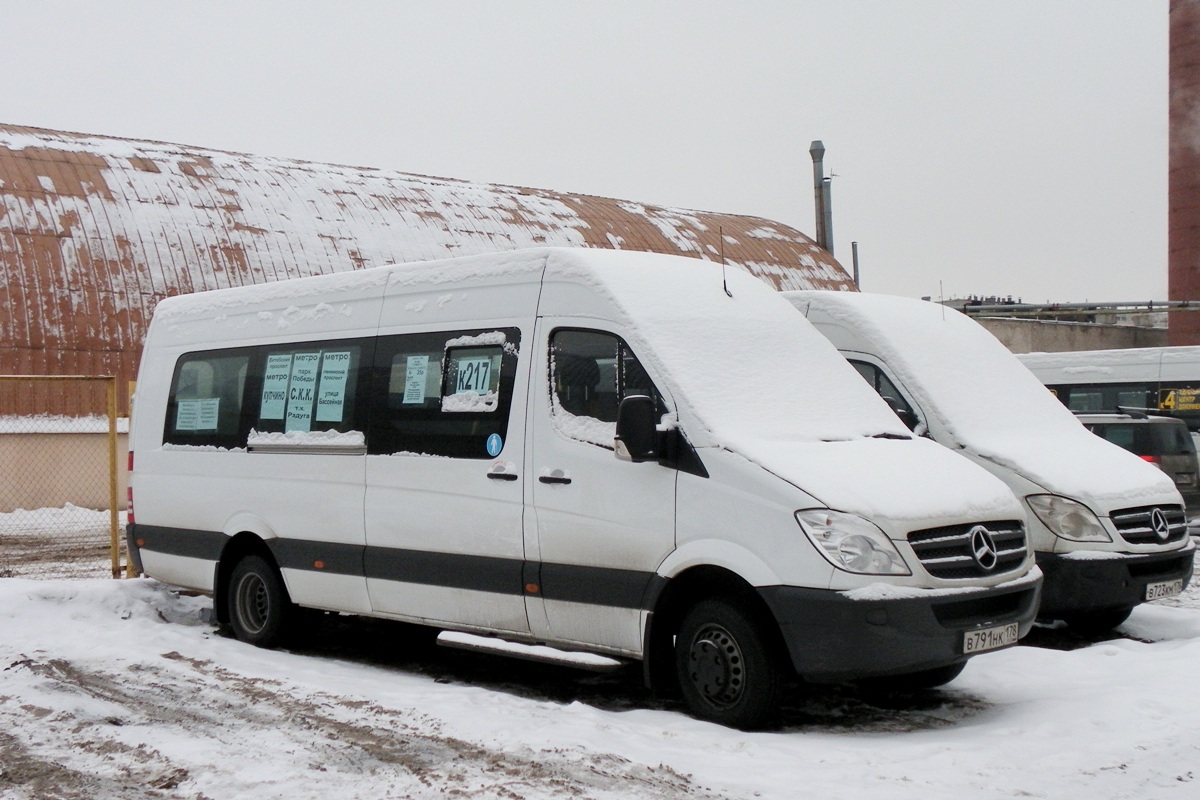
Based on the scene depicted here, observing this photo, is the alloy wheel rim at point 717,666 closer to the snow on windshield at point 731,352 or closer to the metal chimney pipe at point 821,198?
the snow on windshield at point 731,352

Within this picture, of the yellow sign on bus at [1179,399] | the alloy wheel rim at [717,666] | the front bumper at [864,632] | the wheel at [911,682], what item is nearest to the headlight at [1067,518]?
the wheel at [911,682]

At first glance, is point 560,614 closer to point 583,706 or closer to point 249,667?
point 583,706

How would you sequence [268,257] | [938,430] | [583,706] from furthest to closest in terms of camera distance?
[268,257] < [938,430] < [583,706]

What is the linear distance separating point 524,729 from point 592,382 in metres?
1.93

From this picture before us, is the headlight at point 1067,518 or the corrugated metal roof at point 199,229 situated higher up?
the corrugated metal roof at point 199,229

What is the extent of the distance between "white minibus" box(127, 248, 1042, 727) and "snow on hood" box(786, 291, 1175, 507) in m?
1.86

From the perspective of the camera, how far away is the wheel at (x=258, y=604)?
9.10 m

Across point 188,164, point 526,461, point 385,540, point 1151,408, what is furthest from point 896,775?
point 188,164

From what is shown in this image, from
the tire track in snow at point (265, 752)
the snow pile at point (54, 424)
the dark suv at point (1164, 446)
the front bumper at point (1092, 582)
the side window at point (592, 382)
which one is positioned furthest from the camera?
the snow pile at point (54, 424)

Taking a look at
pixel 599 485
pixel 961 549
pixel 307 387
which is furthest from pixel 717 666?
pixel 307 387

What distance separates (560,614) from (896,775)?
7.61 feet

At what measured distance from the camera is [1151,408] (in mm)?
21266

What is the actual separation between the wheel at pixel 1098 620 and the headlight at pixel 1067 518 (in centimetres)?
58

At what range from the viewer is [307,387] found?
903 cm
